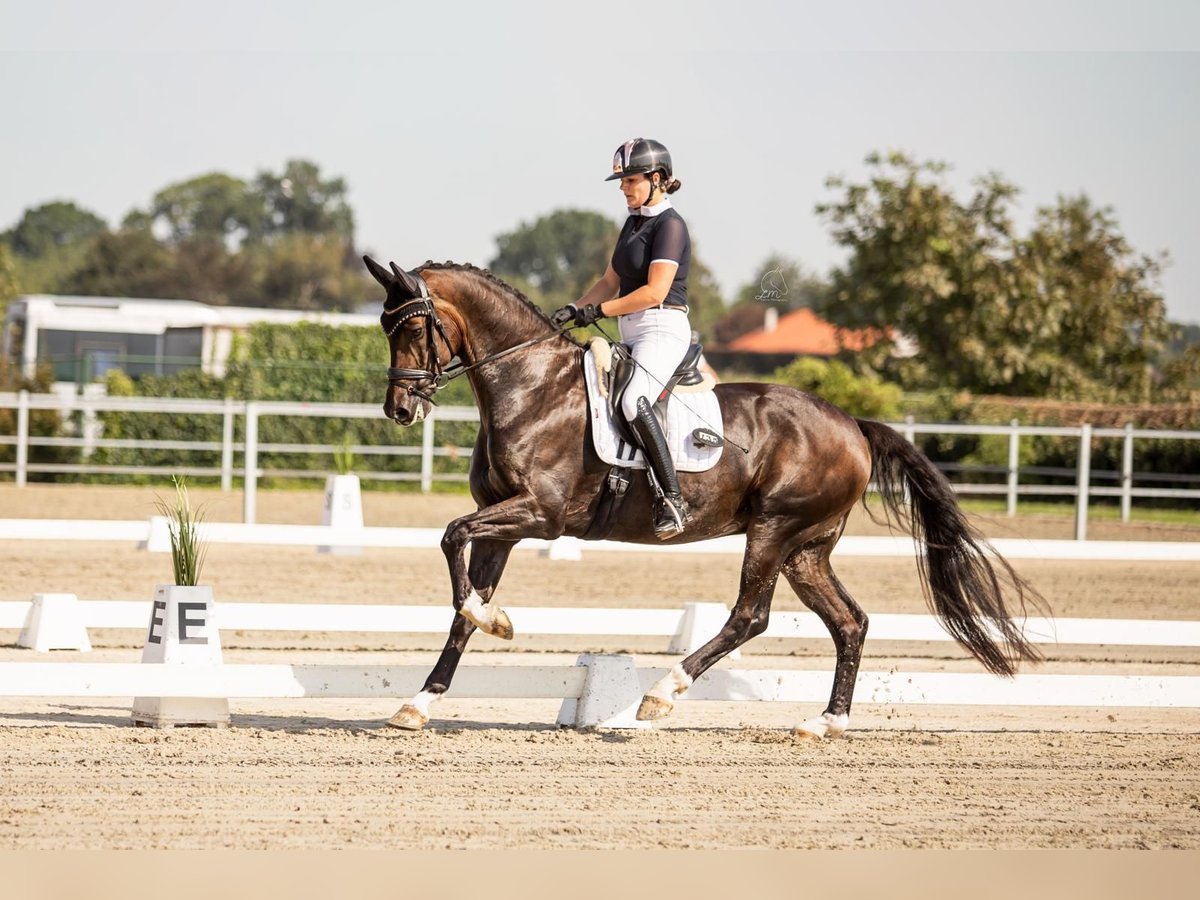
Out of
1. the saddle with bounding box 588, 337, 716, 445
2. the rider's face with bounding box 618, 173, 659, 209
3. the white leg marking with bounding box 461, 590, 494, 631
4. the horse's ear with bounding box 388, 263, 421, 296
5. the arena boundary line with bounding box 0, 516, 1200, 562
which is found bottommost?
the arena boundary line with bounding box 0, 516, 1200, 562

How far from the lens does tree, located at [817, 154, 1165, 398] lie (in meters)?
32.3

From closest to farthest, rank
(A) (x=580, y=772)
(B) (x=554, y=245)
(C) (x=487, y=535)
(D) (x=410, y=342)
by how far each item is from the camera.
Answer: (A) (x=580, y=772) < (C) (x=487, y=535) < (D) (x=410, y=342) < (B) (x=554, y=245)

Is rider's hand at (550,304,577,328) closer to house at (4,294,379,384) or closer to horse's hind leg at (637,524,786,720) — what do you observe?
horse's hind leg at (637,524,786,720)

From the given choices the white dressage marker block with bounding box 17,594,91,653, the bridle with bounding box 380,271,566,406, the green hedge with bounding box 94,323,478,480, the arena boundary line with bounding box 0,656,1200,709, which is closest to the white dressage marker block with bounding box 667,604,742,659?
the arena boundary line with bounding box 0,656,1200,709

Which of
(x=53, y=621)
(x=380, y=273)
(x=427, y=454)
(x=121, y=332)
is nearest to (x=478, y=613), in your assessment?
(x=380, y=273)

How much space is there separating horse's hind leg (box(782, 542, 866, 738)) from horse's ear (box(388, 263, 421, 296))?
2.23m

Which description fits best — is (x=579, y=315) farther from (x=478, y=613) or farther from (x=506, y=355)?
(x=478, y=613)

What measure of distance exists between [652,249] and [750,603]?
1.71 meters

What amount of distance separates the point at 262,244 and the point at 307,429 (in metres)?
89.3

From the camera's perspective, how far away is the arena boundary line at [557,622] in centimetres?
752

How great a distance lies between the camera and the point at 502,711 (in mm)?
7488

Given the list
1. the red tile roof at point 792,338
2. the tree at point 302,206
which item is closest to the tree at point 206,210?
the tree at point 302,206

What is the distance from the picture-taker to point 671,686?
6.46 metres

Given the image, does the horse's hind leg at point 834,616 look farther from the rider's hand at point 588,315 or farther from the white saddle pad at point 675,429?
the rider's hand at point 588,315
